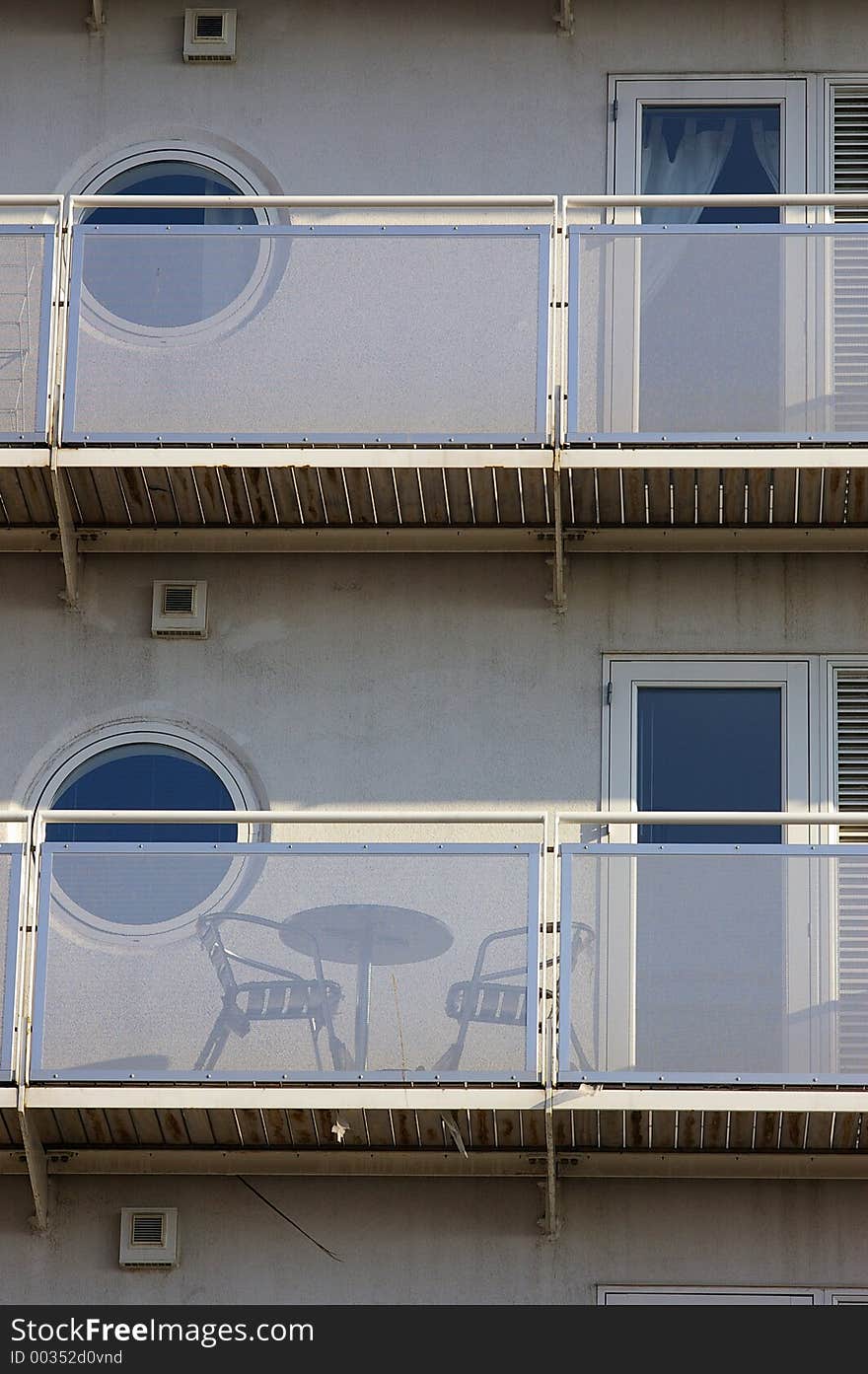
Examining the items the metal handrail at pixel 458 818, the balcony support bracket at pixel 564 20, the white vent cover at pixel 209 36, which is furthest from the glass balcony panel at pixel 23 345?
the balcony support bracket at pixel 564 20

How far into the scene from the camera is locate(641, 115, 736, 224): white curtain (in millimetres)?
16625

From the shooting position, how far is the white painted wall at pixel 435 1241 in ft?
46.5

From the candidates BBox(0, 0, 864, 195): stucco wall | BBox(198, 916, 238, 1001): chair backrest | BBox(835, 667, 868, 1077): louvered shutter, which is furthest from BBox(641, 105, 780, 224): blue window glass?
BBox(198, 916, 238, 1001): chair backrest

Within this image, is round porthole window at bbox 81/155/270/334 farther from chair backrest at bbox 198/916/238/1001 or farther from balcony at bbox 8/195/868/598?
chair backrest at bbox 198/916/238/1001

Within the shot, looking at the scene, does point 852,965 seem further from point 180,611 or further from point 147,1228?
point 180,611

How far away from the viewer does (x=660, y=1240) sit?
14.3 m

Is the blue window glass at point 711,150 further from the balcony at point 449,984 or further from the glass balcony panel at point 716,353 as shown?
the balcony at point 449,984

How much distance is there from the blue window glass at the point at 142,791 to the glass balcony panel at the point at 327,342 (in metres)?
1.93

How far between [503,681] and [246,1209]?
3465mm

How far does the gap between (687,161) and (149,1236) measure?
741cm

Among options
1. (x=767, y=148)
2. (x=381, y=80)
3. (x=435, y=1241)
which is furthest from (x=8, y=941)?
(x=767, y=148)

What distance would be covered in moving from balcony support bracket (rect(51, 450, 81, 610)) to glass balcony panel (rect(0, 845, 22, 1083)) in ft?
8.37
